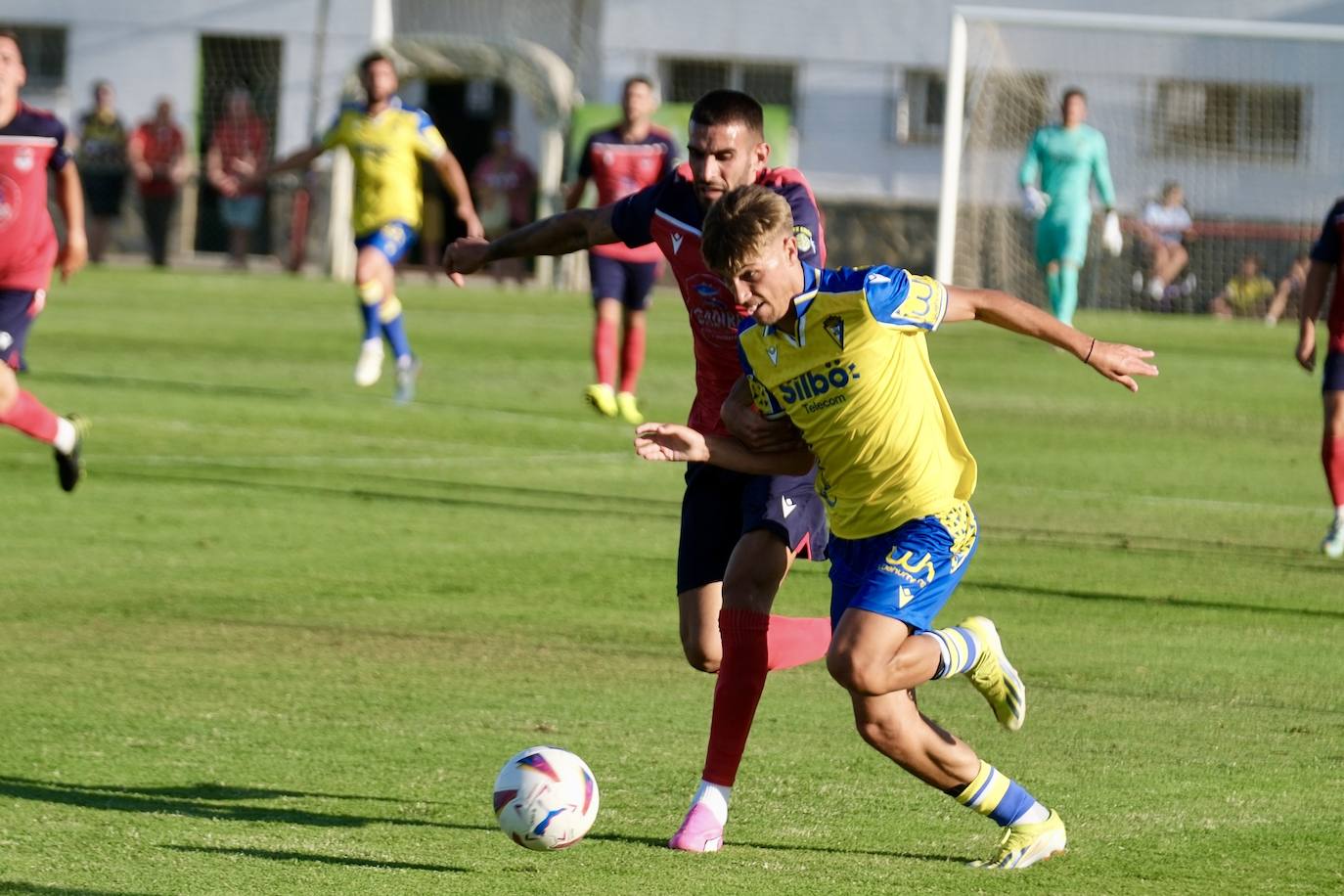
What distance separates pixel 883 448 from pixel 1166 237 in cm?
2521

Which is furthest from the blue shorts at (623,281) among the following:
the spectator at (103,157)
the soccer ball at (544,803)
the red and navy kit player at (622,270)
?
the spectator at (103,157)

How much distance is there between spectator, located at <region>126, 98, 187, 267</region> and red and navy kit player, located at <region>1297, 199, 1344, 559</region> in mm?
24056

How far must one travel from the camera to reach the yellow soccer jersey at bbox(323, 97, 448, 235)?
16219mm

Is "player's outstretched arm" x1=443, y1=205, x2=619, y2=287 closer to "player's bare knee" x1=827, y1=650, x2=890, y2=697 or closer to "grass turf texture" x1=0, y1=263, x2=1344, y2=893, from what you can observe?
"grass turf texture" x1=0, y1=263, x2=1344, y2=893

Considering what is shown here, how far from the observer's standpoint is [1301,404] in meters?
18.5

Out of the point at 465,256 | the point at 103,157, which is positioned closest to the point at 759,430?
the point at 465,256

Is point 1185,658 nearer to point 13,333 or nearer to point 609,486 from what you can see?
point 609,486

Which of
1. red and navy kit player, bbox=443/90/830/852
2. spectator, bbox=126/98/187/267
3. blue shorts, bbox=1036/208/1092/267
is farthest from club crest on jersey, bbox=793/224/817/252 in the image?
spectator, bbox=126/98/187/267

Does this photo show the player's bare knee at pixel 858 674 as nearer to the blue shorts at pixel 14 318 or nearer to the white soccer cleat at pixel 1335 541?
the white soccer cleat at pixel 1335 541

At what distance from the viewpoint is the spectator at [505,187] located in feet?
106

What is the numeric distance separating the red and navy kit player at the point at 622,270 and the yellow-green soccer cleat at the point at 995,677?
28.0ft

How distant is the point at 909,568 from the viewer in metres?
5.24

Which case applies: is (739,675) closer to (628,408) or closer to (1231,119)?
(628,408)

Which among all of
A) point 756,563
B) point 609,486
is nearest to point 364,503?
point 609,486
